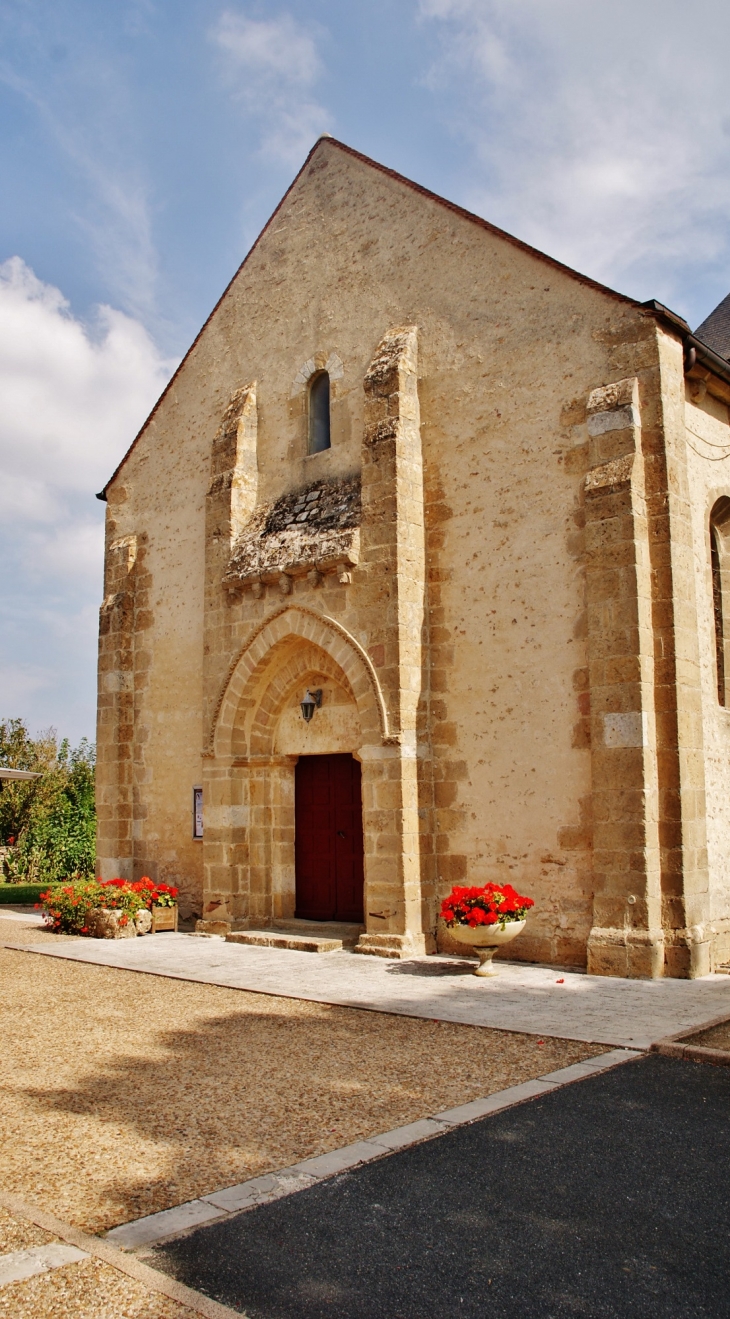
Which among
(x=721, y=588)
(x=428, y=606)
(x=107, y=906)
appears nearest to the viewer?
(x=721, y=588)

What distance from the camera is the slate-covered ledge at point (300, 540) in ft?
34.3

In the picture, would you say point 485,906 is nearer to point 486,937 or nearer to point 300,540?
point 486,937

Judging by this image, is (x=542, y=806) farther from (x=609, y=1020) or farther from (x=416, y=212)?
(x=416, y=212)

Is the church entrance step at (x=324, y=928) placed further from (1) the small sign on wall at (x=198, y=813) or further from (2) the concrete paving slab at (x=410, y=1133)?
(2) the concrete paving slab at (x=410, y=1133)

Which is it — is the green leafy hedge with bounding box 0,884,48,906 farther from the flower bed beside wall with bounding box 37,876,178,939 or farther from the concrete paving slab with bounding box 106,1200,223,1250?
the concrete paving slab with bounding box 106,1200,223,1250

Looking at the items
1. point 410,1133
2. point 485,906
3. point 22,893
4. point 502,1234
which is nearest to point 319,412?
point 485,906

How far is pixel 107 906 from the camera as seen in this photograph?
11969 mm

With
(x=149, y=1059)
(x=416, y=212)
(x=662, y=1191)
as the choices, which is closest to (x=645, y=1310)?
(x=662, y=1191)

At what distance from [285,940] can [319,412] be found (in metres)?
6.17

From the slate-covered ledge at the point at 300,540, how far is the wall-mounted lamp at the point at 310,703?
1186 millimetres

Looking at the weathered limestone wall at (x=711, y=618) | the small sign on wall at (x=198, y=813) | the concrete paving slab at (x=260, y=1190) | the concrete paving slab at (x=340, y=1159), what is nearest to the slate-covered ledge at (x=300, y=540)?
the small sign on wall at (x=198, y=813)

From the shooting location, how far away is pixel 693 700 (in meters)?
8.64

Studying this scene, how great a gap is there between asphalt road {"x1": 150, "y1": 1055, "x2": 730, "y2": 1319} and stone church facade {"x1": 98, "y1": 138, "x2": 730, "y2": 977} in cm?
410

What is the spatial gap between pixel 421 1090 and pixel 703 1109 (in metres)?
1.41
